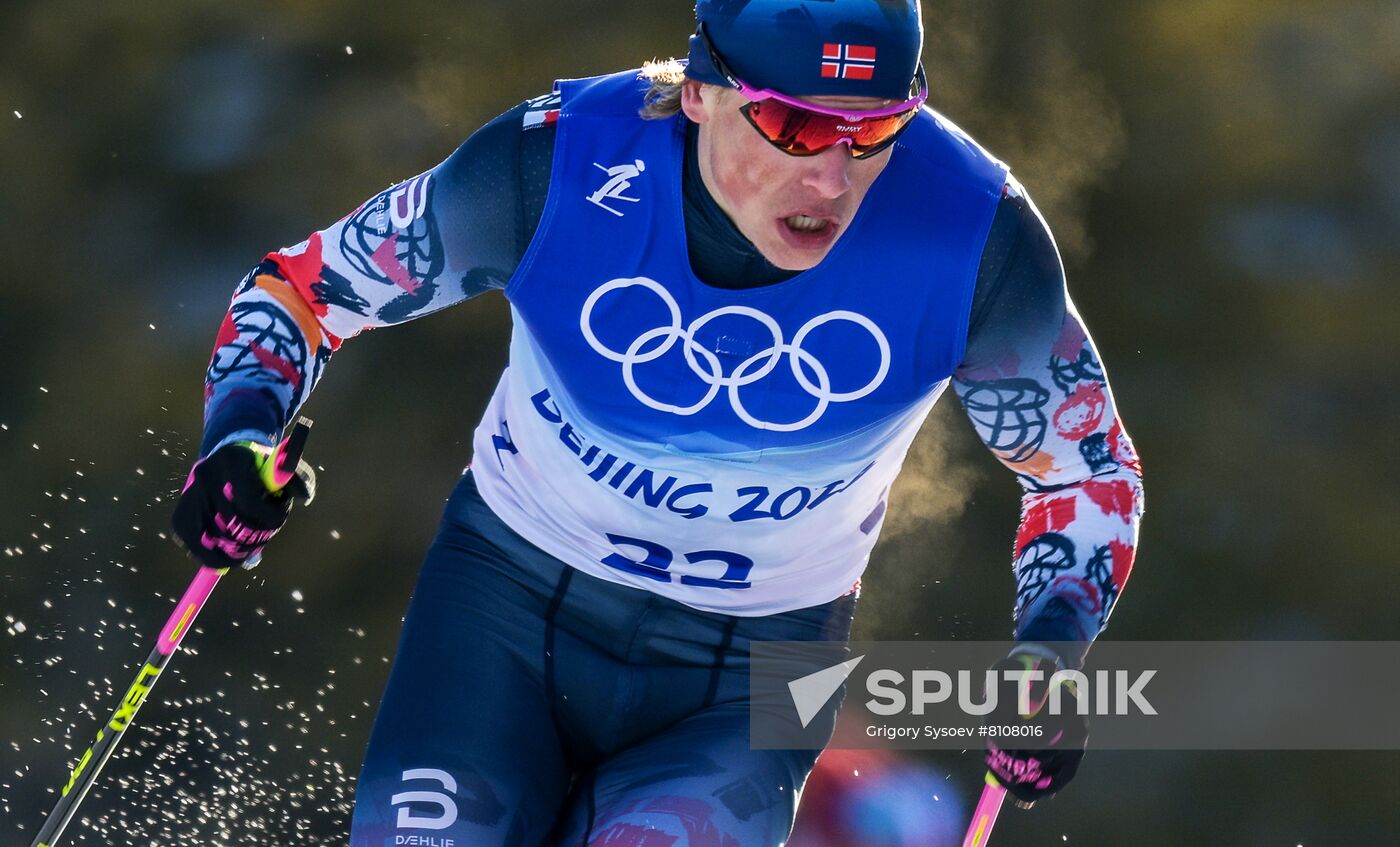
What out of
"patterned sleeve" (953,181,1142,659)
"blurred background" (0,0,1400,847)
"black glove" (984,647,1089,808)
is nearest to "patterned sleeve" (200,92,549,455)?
"patterned sleeve" (953,181,1142,659)

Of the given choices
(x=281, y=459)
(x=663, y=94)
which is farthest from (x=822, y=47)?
(x=281, y=459)

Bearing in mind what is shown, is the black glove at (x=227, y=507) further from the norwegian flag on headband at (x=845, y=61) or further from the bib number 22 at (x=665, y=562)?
the norwegian flag on headband at (x=845, y=61)

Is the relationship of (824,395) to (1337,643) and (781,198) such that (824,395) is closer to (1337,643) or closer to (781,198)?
(781,198)

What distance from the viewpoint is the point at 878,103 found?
6.96ft

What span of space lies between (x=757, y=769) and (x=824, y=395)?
0.51 m

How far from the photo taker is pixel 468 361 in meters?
5.84

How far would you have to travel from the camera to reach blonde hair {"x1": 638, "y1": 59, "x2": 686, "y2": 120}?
2.33 metres

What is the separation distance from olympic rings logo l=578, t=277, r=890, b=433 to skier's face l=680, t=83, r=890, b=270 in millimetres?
108

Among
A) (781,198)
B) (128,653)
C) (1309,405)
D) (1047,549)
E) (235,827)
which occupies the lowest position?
(1047,549)

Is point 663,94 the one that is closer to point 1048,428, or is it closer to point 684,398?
point 684,398

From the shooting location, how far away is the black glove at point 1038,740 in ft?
7.36

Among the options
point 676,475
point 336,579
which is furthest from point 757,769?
point 336,579

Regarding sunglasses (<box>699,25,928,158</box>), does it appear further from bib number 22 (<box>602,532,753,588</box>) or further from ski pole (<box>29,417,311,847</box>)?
ski pole (<box>29,417,311,847</box>)

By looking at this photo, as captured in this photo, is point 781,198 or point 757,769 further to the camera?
point 757,769
